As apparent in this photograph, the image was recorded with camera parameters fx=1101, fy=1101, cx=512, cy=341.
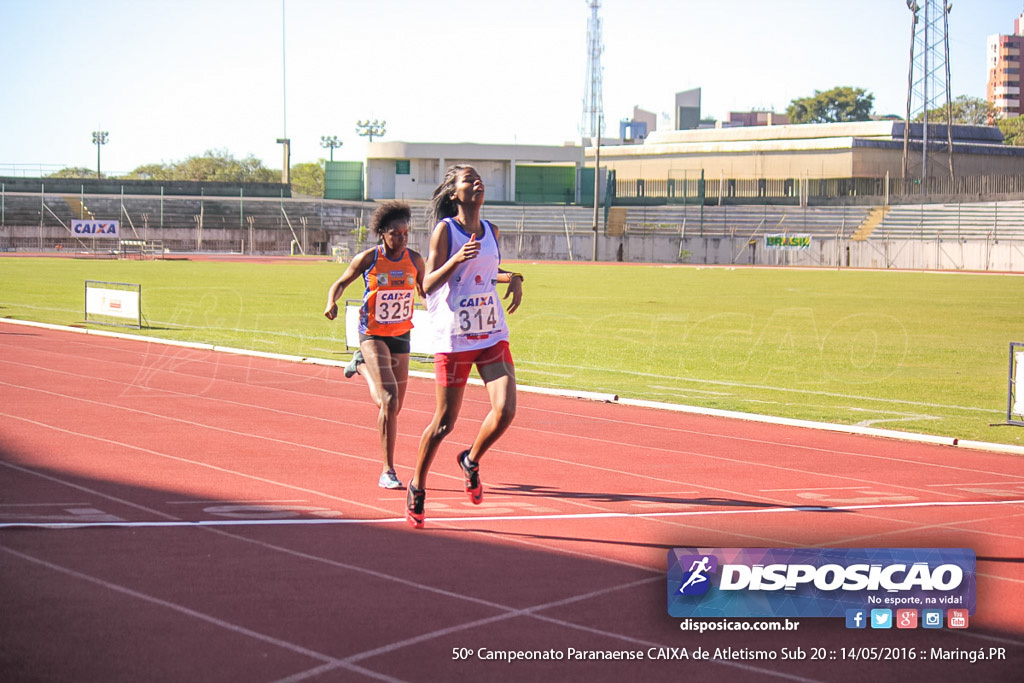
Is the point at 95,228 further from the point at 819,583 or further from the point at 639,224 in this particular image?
the point at 819,583

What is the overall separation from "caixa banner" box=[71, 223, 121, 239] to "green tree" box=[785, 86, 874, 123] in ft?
315

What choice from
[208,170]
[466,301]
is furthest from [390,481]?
[208,170]

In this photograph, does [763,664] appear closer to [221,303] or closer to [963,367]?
[963,367]

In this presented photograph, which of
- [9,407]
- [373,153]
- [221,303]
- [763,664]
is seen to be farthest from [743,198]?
[763,664]

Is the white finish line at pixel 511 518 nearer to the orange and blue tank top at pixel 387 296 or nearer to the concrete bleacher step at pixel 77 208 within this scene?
the orange and blue tank top at pixel 387 296

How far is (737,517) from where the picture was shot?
7.59 meters

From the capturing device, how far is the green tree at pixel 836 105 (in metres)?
143

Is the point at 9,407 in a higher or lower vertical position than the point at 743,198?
lower

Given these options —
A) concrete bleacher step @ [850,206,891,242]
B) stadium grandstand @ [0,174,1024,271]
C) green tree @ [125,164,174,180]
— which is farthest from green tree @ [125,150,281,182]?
concrete bleacher step @ [850,206,891,242]

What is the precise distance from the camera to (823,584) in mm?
5012

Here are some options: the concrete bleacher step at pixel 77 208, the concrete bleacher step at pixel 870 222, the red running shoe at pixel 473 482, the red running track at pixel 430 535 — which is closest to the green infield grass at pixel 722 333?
the red running track at pixel 430 535

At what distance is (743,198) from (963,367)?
68.5m

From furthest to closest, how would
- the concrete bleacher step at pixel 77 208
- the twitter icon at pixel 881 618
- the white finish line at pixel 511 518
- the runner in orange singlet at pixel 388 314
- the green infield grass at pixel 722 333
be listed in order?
the concrete bleacher step at pixel 77 208 → the green infield grass at pixel 722 333 → the runner in orange singlet at pixel 388 314 → the white finish line at pixel 511 518 → the twitter icon at pixel 881 618

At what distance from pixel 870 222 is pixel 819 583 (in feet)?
242
